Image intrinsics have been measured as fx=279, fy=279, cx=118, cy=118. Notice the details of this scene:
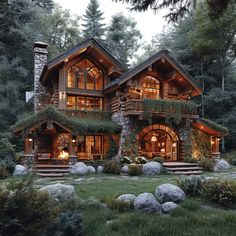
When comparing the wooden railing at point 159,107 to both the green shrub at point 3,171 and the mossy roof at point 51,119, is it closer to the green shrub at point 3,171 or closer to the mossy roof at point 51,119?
the mossy roof at point 51,119

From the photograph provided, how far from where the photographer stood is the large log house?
18.0 metres

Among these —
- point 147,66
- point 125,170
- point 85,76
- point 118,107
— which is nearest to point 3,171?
point 125,170

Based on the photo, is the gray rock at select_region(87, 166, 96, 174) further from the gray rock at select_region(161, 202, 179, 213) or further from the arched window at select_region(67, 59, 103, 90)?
the gray rock at select_region(161, 202, 179, 213)

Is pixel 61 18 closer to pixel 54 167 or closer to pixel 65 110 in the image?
pixel 65 110

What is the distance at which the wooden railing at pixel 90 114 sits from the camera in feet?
62.4

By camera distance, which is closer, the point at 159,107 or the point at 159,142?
the point at 159,107

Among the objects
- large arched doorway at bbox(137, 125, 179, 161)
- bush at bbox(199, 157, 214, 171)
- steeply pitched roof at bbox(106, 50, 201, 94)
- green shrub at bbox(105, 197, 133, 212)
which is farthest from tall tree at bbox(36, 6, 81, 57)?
green shrub at bbox(105, 197, 133, 212)

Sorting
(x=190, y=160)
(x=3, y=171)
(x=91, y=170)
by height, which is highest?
(x=190, y=160)

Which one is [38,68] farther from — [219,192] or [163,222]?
[163,222]

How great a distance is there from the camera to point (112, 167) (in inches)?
603

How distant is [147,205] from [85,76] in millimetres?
14742

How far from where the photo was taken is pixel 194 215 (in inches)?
260

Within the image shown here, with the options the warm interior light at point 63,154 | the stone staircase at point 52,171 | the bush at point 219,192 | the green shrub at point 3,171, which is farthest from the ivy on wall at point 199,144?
the green shrub at point 3,171

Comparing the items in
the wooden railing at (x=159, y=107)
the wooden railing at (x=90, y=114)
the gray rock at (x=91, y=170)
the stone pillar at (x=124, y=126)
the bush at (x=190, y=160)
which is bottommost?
the gray rock at (x=91, y=170)
